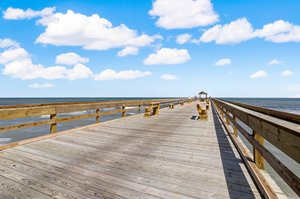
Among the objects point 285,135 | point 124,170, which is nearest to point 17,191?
point 124,170

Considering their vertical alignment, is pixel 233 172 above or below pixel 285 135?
below

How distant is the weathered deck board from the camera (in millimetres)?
A: 3037

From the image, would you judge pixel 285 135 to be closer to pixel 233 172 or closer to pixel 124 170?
pixel 233 172

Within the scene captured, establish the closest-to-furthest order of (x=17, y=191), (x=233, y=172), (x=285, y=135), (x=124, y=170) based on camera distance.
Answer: (x=285, y=135), (x=17, y=191), (x=233, y=172), (x=124, y=170)

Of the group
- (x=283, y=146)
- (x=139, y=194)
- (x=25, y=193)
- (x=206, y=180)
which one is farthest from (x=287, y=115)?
(x=25, y=193)

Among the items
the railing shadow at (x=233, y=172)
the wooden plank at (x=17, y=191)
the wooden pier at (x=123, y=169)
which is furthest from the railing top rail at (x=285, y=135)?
the wooden plank at (x=17, y=191)

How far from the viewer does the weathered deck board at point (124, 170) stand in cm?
304

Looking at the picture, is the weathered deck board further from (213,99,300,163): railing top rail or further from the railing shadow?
(213,99,300,163): railing top rail

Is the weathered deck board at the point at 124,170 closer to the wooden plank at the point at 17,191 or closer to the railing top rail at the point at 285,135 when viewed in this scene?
the wooden plank at the point at 17,191

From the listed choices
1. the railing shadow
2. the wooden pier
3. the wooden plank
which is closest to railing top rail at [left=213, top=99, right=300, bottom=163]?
the wooden pier

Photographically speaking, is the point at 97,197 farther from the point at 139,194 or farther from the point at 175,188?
the point at 175,188

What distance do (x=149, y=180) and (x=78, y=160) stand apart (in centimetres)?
179

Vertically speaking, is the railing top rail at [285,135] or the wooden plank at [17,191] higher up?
the railing top rail at [285,135]

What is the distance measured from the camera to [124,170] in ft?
12.7
